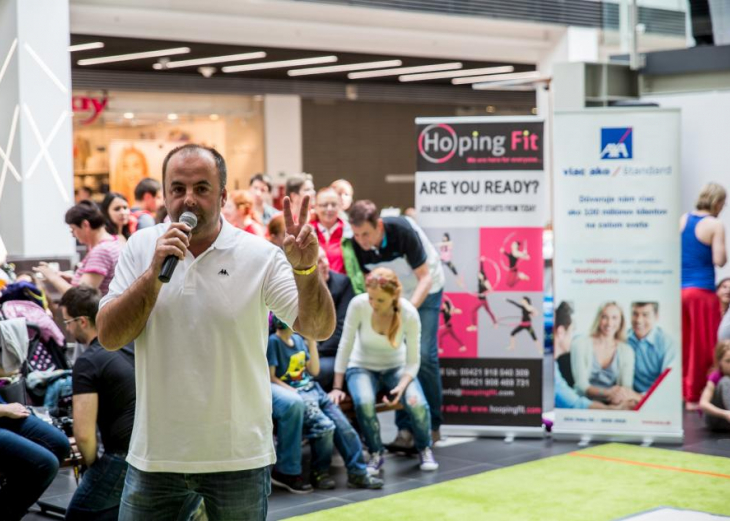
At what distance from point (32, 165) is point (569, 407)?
5777 millimetres

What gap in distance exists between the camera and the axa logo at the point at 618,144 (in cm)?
651

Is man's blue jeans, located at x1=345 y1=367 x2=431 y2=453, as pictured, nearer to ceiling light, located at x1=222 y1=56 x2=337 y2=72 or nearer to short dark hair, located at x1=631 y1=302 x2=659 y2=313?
short dark hair, located at x1=631 y1=302 x2=659 y2=313

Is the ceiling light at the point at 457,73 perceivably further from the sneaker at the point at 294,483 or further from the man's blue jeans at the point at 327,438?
the sneaker at the point at 294,483

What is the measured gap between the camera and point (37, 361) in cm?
535

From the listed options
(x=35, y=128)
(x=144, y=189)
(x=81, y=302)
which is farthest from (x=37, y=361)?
(x=35, y=128)

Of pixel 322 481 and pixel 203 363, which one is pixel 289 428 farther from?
pixel 203 363

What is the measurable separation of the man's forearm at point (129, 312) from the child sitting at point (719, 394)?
5.22m

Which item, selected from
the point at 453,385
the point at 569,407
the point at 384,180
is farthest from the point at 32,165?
the point at 384,180

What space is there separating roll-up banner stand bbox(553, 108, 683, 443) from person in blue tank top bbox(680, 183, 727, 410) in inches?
54.6

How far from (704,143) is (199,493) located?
295 inches

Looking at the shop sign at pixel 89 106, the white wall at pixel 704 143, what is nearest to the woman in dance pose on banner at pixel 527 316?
the white wall at pixel 704 143

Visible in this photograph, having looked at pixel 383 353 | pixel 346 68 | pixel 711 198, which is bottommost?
pixel 383 353

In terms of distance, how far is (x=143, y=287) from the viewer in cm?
239

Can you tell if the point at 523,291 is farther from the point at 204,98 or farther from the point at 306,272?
the point at 204,98
